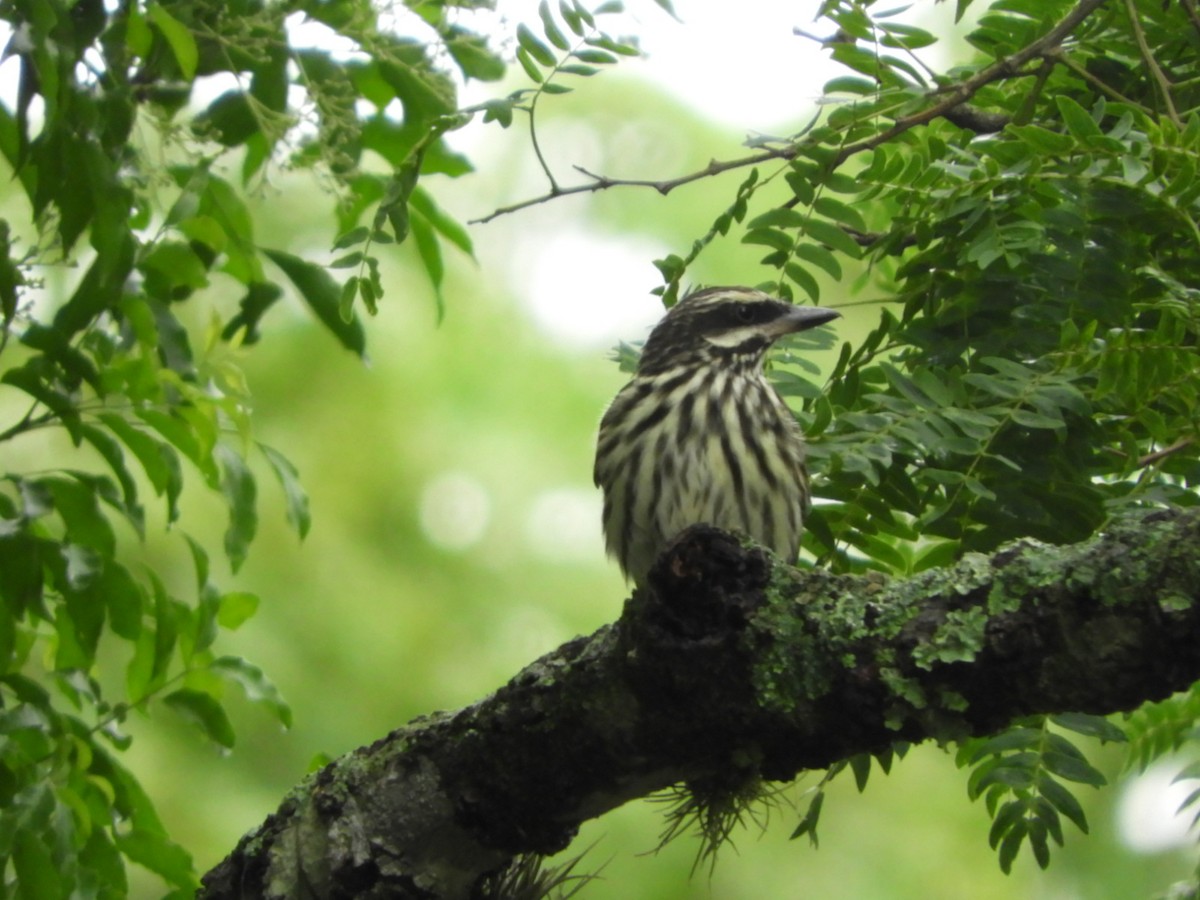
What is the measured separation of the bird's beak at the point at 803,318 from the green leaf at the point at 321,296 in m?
1.09

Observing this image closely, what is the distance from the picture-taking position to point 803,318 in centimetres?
389

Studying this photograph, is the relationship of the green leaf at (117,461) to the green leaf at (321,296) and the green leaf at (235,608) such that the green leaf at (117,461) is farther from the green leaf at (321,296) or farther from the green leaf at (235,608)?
the green leaf at (321,296)

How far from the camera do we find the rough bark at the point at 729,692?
81.5 inches

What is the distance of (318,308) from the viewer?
3.53 metres

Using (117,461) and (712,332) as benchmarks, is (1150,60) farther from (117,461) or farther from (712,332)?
(117,461)

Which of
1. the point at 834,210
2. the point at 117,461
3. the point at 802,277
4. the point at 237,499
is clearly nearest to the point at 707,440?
the point at 802,277

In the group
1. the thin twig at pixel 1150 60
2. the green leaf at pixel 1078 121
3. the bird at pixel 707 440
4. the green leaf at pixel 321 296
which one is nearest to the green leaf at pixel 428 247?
the green leaf at pixel 321 296

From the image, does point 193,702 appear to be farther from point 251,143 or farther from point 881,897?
point 881,897

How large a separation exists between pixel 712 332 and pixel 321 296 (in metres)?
1.28

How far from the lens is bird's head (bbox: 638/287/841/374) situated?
418cm

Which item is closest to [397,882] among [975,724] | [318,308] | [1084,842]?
[975,724]

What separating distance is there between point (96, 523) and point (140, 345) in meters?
0.36

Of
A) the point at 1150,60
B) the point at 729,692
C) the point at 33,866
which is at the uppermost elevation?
the point at 1150,60

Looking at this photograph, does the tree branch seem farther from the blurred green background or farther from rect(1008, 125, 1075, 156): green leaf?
the blurred green background
